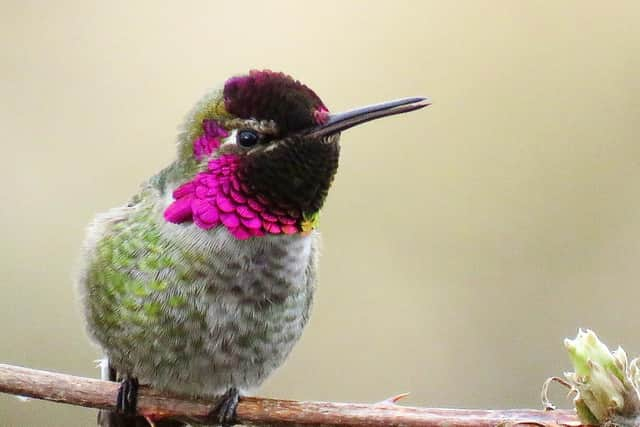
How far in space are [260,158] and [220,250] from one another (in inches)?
12.8

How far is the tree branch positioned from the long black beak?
0.73 metres

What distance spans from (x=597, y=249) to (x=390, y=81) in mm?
1436

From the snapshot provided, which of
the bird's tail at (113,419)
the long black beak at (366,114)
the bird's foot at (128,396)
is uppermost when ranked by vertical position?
the long black beak at (366,114)

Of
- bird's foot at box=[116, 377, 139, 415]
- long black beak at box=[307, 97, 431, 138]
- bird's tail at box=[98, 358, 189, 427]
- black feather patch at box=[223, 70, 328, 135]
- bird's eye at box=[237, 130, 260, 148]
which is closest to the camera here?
long black beak at box=[307, 97, 431, 138]

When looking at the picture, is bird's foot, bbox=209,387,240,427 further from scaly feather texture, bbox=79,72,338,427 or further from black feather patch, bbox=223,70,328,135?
black feather patch, bbox=223,70,328,135

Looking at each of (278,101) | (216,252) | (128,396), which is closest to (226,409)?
(128,396)

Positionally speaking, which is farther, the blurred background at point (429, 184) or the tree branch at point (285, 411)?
the blurred background at point (429, 184)

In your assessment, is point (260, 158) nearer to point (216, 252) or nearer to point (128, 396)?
point (216, 252)

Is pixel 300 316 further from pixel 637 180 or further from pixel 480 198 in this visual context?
pixel 637 180

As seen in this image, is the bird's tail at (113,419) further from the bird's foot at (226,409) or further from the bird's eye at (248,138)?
the bird's eye at (248,138)

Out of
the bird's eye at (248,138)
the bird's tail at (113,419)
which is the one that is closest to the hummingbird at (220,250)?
the bird's eye at (248,138)

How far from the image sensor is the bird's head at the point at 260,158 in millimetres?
2475

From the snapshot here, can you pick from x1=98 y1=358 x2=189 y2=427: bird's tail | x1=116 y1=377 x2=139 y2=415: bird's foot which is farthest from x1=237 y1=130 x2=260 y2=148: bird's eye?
x1=98 y1=358 x2=189 y2=427: bird's tail

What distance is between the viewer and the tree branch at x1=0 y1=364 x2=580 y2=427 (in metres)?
2.24
